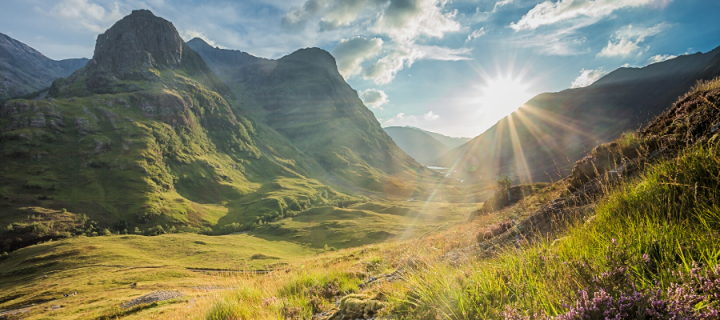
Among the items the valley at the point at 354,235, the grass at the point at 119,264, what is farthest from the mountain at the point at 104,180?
the grass at the point at 119,264

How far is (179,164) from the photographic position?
196 metres

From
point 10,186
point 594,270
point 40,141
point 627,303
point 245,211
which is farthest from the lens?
point 245,211

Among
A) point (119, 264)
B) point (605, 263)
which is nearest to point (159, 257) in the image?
point (119, 264)

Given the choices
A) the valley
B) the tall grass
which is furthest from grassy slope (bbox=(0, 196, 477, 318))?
the tall grass

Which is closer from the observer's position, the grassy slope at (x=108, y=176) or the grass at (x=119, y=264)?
the grass at (x=119, y=264)

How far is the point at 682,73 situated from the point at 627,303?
1032 feet

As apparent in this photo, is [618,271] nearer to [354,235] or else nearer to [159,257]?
[354,235]

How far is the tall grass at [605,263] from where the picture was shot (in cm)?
271

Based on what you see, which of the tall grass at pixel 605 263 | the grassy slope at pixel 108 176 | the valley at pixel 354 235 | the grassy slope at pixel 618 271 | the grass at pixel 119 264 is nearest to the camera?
the grassy slope at pixel 618 271

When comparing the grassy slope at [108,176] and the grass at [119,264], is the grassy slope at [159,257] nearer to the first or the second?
the grass at [119,264]

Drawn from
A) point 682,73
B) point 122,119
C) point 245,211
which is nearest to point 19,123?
point 122,119

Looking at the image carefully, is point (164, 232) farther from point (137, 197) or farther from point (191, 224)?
point (137, 197)

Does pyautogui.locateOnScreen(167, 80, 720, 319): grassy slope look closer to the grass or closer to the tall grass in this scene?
the tall grass

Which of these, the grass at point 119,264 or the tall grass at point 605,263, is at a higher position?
the tall grass at point 605,263
